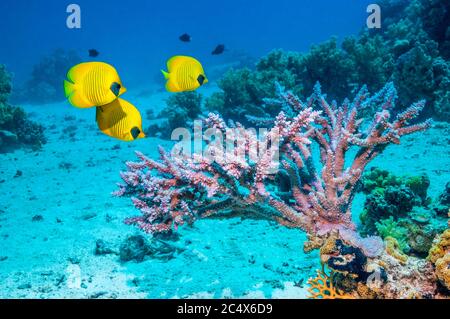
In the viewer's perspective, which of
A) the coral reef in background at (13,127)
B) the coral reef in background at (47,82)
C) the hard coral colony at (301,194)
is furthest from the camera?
the coral reef in background at (47,82)

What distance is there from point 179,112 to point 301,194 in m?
7.10

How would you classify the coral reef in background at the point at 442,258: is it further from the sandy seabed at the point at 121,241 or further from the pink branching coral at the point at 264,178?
the sandy seabed at the point at 121,241

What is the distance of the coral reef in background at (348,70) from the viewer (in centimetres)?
730

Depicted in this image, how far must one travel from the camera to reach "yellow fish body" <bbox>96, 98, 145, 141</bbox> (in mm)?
2484

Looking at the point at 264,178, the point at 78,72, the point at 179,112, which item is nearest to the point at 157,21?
the point at 179,112

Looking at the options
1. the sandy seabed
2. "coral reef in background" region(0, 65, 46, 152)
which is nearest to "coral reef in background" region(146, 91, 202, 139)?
the sandy seabed

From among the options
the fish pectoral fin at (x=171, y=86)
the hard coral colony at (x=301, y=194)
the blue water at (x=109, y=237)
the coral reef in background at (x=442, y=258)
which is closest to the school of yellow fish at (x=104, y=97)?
the hard coral colony at (x=301, y=194)

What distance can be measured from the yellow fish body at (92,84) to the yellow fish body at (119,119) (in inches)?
5.3

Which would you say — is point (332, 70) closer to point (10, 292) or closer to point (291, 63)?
point (291, 63)

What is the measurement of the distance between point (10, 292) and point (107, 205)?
→ 2146 millimetres

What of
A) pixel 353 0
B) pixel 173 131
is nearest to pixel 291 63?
pixel 173 131

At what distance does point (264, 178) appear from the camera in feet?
8.45
